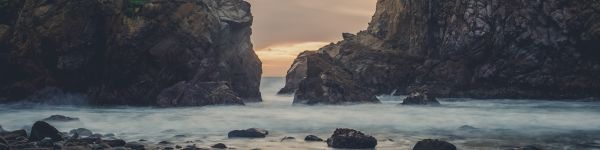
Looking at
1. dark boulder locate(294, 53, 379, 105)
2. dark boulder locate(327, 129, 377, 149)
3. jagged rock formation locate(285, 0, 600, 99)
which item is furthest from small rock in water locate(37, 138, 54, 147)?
jagged rock formation locate(285, 0, 600, 99)

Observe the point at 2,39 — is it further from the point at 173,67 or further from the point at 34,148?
the point at 34,148

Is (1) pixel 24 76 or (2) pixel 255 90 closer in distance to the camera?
(1) pixel 24 76

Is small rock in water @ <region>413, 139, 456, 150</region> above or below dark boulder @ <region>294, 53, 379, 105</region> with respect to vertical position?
below

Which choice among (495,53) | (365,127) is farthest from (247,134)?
(495,53)

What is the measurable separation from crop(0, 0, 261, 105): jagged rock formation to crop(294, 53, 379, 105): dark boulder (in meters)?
6.45

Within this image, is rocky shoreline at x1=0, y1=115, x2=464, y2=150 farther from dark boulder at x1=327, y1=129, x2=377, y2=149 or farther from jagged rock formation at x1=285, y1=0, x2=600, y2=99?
jagged rock formation at x1=285, y1=0, x2=600, y2=99

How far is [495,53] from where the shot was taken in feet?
214

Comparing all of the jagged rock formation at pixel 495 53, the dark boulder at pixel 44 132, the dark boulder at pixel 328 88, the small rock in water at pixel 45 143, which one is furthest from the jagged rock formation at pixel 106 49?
the small rock in water at pixel 45 143

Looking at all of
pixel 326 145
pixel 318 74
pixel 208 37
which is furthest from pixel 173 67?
pixel 326 145

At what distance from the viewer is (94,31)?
52.7 m

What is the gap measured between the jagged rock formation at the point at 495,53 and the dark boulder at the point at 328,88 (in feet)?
19.7

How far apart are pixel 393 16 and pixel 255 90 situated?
3020 cm

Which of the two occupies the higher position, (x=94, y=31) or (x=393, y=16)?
(x=393, y=16)

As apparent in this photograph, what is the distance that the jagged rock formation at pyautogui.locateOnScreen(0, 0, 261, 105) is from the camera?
1993 inches
